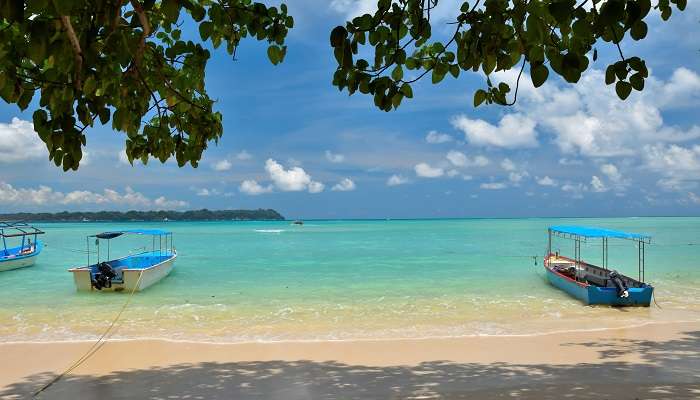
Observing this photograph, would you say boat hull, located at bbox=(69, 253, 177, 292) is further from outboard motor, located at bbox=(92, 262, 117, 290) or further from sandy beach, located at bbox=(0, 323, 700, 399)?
sandy beach, located at bbox=(0, 323, 700, 399)

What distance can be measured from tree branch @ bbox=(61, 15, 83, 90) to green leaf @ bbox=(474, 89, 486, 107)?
2.26 m

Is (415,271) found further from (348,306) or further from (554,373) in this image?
(554,373)

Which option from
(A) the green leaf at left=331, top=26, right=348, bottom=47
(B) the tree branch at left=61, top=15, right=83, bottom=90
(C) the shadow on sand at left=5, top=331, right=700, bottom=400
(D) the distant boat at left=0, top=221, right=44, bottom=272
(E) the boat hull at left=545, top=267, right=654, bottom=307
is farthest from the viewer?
(D) the distant boat at left=0, top=221, right=44, bottom=272

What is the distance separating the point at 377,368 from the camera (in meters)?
7.68

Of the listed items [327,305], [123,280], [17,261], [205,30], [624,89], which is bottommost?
[327,305]

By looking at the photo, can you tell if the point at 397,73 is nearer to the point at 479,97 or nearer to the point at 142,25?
the point at 479,97

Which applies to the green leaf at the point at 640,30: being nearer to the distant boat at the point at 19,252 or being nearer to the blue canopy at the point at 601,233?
the blue canopy at the point at 601,233

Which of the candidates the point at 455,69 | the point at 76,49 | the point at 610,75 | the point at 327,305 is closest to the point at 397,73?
the point at 455,69

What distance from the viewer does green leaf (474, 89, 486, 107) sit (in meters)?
3.21

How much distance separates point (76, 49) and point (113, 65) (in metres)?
0.48

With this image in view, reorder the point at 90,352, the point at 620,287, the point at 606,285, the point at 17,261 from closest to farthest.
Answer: the point at 90,352
the point at 620,287
the point at 606,285
the point at 17,261

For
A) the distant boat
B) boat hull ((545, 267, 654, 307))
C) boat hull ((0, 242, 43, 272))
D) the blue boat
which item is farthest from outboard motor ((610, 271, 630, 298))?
boat hull ((0, 242, 43, 272))

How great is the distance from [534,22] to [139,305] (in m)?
15.2

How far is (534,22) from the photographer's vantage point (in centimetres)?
208
